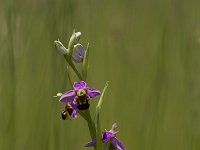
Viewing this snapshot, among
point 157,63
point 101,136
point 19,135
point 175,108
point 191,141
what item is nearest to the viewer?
point 101,136

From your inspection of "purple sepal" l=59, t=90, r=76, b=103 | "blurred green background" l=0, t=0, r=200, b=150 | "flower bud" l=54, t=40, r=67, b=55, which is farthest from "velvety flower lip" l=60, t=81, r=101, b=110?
"blurred green background" l=0, t=0, r=200, b=150

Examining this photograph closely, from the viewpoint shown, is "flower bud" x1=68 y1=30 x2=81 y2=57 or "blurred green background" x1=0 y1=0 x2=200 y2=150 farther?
"blurred green background" x1=0 y1=0 x2=200 y2=150

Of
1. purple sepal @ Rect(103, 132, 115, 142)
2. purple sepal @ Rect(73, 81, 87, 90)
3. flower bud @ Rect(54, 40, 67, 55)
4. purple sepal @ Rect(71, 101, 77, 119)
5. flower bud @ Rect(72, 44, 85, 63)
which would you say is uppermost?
flower bud @ Rect(54, 40, 67, 55)

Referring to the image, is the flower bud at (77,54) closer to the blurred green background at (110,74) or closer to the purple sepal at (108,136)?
the purple sepal at (108,136)

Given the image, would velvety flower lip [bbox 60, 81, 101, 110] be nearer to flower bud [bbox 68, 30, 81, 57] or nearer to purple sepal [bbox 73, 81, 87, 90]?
purple sepal [bbox 73, 81, 87, 90]

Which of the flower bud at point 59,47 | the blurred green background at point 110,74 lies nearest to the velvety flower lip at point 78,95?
the flower bud at point 59,47

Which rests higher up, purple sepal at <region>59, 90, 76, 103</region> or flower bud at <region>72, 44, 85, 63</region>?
flower bud at <region>72, 44, 85, 63</region>

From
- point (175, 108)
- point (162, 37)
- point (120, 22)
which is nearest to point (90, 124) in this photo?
point (162, 37)

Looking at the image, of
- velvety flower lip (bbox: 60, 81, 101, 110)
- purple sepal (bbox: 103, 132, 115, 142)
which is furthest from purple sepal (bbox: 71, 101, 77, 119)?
purple sepal (bbox: 103, 132, 115, 142)

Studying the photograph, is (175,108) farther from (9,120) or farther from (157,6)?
(9,120)
